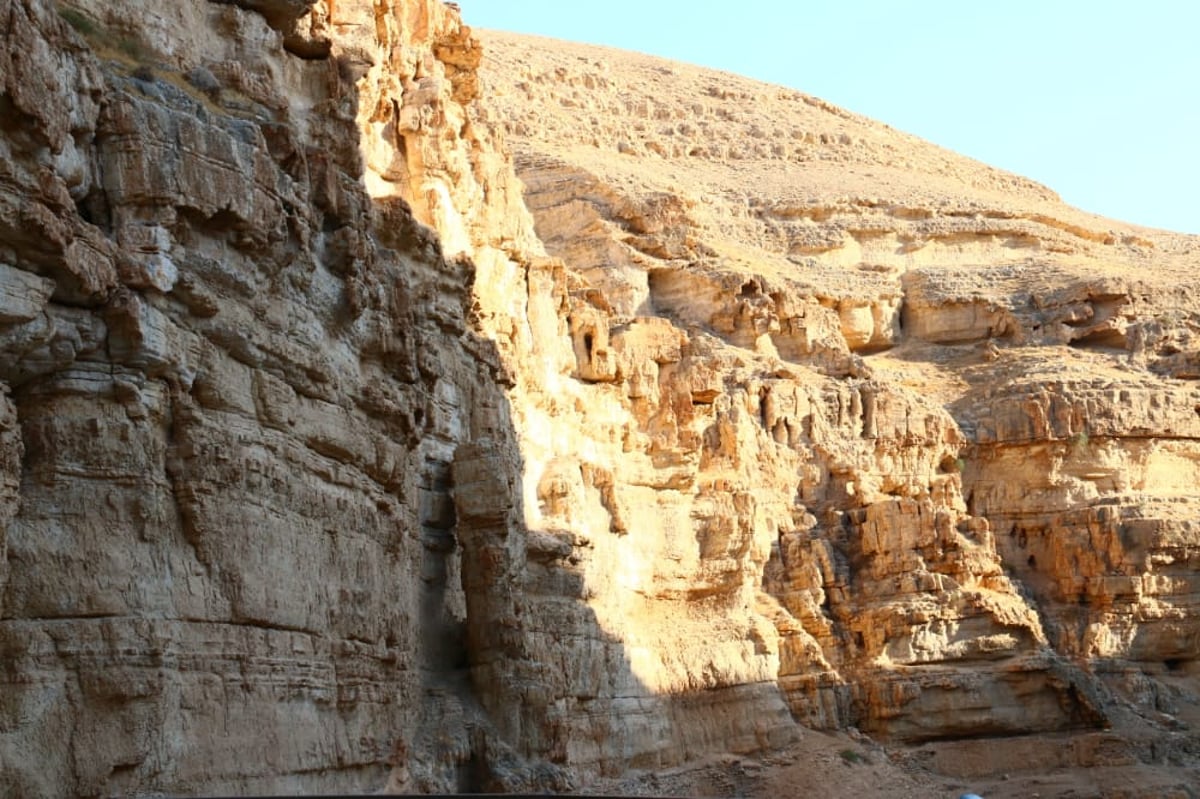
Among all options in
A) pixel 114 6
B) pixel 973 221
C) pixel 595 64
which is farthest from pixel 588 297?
pixel 595 64

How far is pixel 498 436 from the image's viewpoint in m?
29.5

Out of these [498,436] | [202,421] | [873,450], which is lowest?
[202,421]

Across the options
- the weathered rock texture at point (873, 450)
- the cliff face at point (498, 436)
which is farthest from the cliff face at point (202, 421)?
the weathered rock texture at point (873, 450)

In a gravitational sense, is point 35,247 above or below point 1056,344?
below

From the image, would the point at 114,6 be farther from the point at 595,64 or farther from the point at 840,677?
the point at 595,64

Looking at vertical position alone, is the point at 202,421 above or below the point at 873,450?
below

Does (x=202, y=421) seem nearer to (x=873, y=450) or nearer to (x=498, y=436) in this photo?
(x=498, y=436)

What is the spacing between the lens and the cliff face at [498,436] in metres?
16.1

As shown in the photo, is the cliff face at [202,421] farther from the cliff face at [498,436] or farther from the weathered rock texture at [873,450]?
the weathered rock texture at [873,450]

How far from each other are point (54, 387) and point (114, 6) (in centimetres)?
596

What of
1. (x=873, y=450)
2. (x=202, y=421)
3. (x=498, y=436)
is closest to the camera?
(x=202, y=421)

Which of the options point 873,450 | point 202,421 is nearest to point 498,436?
point 202,421

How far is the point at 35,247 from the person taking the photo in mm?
15008

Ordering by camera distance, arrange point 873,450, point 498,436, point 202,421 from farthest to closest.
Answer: point 873,450 < point 498,436 < point 202,421
